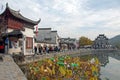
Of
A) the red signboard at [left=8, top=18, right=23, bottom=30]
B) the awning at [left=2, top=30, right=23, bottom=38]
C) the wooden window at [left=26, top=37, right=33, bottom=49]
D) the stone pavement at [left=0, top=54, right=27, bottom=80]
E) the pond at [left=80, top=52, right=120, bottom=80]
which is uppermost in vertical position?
the red signboard at [left=8, top=18, right=23, bottom=30]

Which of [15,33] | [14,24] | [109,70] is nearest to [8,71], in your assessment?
[15,33]

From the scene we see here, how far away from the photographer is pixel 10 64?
18719 millimetres

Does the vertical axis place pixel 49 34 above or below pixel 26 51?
above

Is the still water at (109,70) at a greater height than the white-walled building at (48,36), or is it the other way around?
the white-walled building at (48,36)

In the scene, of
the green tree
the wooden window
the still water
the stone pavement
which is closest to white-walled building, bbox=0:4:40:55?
the wooden window

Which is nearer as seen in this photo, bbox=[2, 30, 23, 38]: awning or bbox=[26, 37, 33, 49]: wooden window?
bbox=[2, 30, 23, 38]: awning

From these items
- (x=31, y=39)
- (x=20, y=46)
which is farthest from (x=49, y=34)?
(x=20, y=46)

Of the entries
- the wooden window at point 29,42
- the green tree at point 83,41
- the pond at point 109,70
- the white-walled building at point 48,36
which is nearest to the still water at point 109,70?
the pond at point 109,70

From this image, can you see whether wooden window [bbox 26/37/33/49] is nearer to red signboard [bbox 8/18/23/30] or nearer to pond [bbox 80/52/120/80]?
red signboard [bbox 8/18/23/30]

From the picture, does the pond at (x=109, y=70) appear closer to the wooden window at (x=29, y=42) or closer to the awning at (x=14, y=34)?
the awning at (x=14, y=34)

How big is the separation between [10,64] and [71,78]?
23.5 ft

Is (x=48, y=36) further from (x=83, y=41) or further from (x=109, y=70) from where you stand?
(x=83, y=41)

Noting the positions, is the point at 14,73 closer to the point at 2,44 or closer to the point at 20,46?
the point at 2,44

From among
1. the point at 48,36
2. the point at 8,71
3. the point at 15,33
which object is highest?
the point at 48,36
